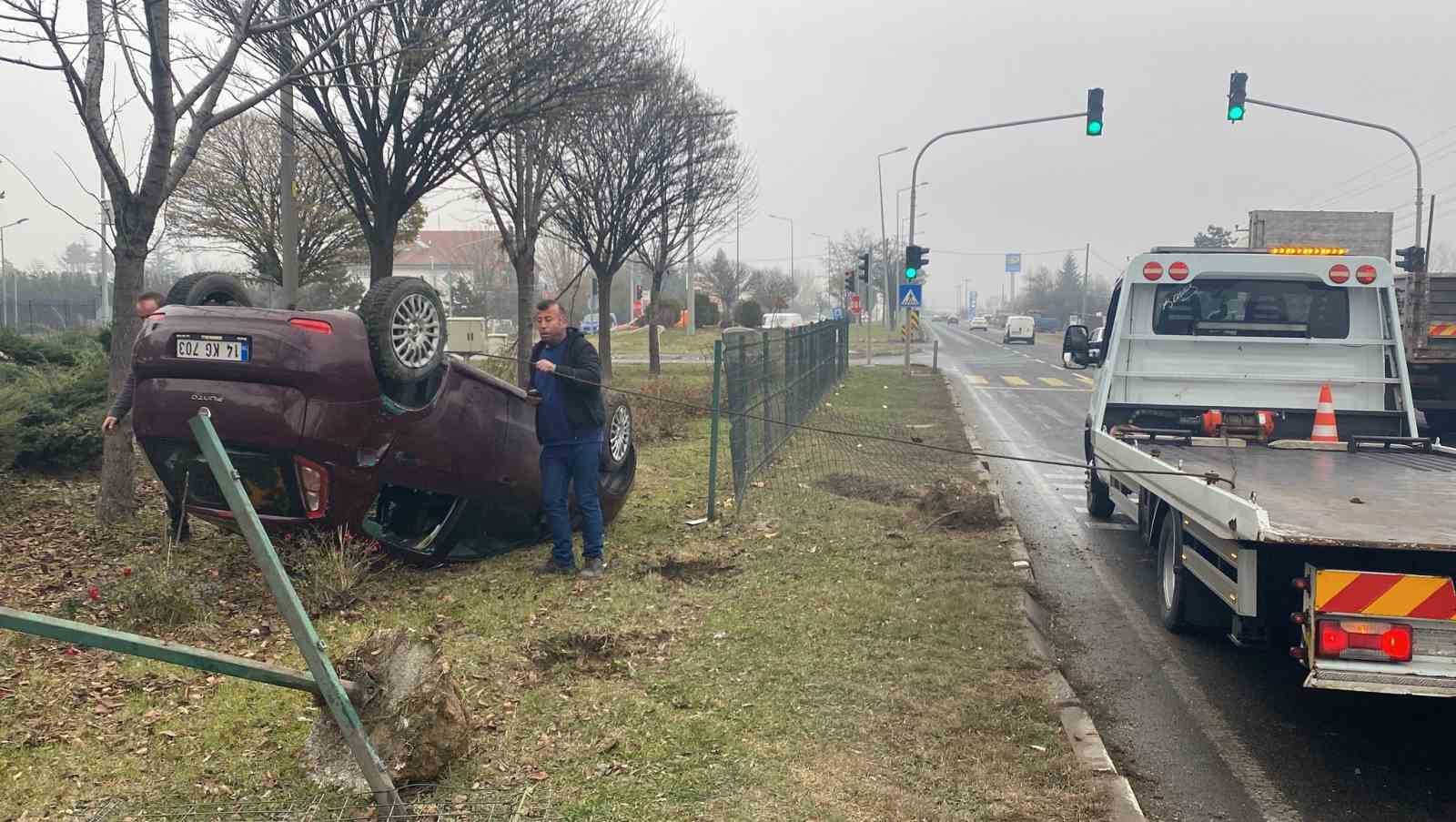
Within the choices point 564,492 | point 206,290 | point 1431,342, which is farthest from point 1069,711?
point 1431,342

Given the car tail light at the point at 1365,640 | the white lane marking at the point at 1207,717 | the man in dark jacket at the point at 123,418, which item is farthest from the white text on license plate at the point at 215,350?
the car tail light at the point at 1365,640

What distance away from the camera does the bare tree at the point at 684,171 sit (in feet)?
67.2

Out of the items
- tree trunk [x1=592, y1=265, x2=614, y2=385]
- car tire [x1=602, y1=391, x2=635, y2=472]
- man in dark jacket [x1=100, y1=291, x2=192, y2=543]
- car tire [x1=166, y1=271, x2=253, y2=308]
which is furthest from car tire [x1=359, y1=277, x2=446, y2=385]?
tree trunk [x1=592, y1=265, x2=614, y2=385]

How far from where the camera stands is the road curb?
3.97 m

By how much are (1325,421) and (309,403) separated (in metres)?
6.90

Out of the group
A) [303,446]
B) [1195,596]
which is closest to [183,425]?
[303,446]

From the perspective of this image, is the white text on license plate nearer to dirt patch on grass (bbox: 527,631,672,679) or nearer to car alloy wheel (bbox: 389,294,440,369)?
car alloy wheel (bbox: 389,294,440,369)

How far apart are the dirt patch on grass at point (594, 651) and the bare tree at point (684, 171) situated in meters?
13.4

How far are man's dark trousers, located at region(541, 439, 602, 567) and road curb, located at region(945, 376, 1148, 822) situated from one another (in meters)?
2.67

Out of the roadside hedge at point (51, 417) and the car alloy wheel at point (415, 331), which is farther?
the roadside hedge at point (51, 417)

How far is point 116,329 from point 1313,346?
858 cm

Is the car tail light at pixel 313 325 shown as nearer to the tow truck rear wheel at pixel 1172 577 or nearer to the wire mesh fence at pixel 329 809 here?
the wire mesh fence at pixel 329 809

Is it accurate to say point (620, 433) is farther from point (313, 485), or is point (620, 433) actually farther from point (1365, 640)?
point (1365, 640)

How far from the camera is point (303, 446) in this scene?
18.3 ft
